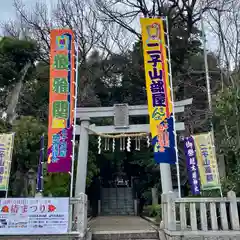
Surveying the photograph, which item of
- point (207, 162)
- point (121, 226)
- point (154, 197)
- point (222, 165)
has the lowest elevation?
point (121, 226)

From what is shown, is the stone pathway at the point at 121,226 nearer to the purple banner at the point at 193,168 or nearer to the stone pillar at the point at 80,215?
the purple banner at the point at 193,168

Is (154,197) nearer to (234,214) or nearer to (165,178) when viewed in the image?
(165,178)

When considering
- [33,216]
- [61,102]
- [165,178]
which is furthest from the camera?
[165,178]

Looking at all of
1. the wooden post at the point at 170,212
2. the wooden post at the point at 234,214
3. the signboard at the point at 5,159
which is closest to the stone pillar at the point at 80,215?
the wooden post at the point at 170,212

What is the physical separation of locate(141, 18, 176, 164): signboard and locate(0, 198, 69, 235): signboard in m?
3.28

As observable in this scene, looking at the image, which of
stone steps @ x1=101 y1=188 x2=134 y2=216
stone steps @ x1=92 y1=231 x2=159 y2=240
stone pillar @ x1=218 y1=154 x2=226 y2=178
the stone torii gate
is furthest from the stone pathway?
stone steps @ x1=101 y1=188 x2=134 y2=216

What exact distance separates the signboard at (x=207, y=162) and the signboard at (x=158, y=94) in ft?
2.53

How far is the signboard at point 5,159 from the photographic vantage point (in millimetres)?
8630

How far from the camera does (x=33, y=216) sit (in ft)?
24.3

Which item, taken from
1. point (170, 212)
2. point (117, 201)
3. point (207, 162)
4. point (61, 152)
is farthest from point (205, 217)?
point (117, 201)

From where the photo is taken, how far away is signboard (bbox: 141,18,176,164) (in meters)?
8.87

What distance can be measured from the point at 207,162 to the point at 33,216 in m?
5.11

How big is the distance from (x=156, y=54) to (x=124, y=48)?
1403 centimetres

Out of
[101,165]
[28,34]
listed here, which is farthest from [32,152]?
[28,34]
